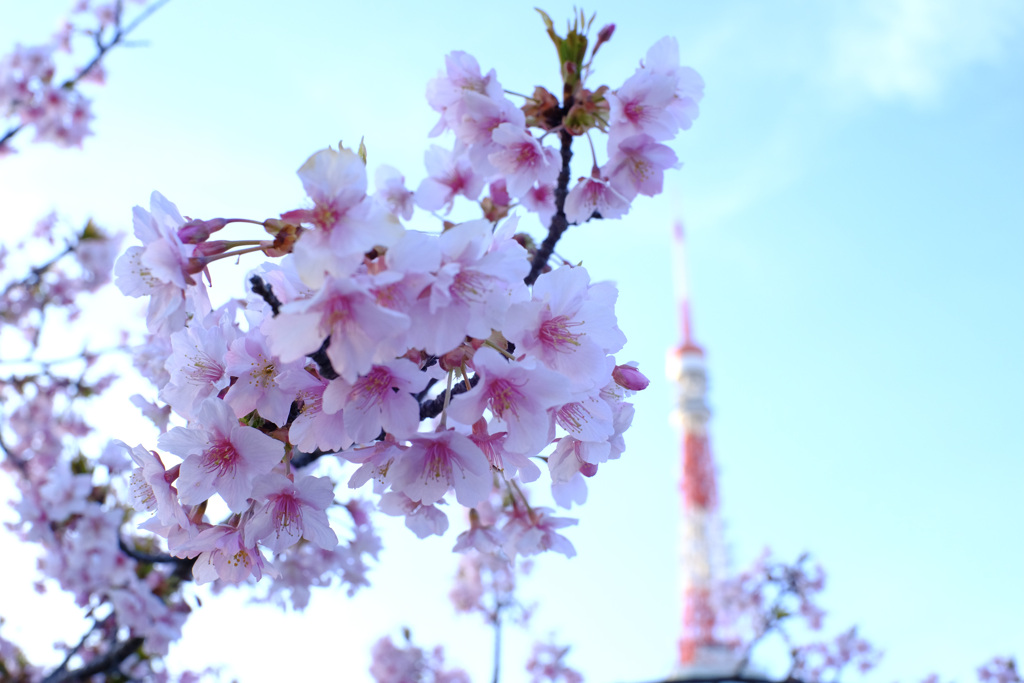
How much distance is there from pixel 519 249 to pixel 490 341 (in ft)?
0.46

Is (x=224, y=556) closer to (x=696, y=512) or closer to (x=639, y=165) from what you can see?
(x=639, y=165)

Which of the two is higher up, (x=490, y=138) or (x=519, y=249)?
(x=490, y=138)

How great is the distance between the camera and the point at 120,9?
3502mm

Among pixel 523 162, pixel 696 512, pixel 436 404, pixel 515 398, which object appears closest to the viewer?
pixel 515 398

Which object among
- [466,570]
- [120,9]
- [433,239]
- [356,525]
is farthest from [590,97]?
[466,570]

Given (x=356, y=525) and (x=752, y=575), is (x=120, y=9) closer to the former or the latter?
(x=356, y=525)

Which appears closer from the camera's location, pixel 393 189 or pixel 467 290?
pixel 467 290

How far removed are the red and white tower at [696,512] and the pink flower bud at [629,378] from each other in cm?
2053

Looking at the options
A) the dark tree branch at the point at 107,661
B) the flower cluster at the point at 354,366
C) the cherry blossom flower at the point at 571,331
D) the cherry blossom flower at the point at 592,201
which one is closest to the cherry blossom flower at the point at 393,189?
the cherry blossom flower at the point at 592,201

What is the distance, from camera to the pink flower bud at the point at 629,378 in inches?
45.9

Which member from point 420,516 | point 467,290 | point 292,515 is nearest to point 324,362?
point 467,290

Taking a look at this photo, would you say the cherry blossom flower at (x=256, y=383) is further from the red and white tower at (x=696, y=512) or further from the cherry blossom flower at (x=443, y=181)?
the red and white tower at (x=696, y=512)

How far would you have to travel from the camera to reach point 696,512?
2719 centimetres

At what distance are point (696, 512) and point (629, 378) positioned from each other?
90.6 ft
